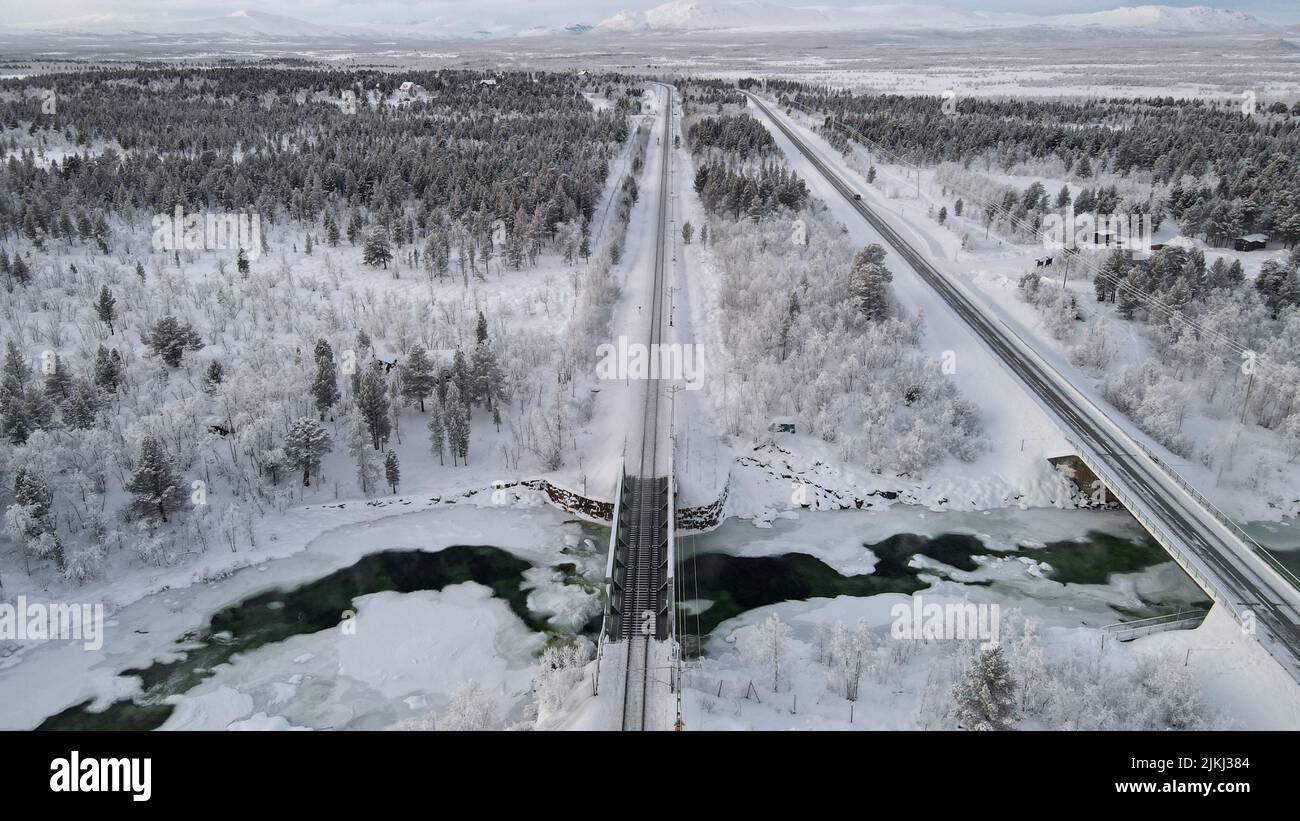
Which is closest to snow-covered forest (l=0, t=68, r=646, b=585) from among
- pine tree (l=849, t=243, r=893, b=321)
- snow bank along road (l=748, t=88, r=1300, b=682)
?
pine tree (l=849, t=243, r=893, b=321)

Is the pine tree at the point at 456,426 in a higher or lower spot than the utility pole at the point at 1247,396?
lower

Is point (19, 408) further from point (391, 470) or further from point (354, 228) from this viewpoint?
point (354, 228)

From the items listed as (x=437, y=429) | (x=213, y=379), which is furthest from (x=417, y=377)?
(x=213, y=379)

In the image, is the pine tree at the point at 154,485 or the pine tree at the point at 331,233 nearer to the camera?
the pine tree at the point at 154,485

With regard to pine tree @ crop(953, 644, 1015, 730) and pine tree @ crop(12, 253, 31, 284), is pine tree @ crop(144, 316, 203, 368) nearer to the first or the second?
pine tree @ crop(12, 253, 31, 284)

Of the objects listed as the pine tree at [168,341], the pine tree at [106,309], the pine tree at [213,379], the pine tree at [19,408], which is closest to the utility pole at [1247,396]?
the pine tree at [213,379]

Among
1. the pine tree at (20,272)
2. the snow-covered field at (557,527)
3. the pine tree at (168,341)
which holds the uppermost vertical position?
the pine tree at (20,272)

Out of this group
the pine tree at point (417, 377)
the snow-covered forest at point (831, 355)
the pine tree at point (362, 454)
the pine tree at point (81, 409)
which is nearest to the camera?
→ the pine tree at point (81, 409)

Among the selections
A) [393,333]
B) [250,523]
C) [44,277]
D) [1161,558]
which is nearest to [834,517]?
[1161,558]

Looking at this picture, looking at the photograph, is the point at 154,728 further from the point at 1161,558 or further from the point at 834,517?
the point at 1161,558

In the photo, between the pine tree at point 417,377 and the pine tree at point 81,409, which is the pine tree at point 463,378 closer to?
the pine tree at point 417,377
